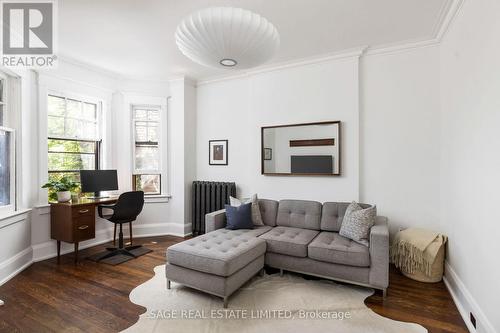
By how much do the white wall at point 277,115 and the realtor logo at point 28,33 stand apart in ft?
7.77

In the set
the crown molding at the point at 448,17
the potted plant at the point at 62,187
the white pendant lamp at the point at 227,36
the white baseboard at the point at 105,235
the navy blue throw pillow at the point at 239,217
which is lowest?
the white baseboard at the point at 105,235

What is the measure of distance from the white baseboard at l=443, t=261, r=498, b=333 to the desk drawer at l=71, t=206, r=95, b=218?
437 cm

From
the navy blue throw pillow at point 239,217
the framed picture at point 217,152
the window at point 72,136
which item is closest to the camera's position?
the navy blue throw pillow at point 239,217

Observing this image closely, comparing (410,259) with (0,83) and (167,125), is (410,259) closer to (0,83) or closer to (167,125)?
(167,125)

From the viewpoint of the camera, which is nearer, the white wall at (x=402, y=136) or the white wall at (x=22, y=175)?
the white wall at (x=22, y=175)

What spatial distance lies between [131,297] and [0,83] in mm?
3073

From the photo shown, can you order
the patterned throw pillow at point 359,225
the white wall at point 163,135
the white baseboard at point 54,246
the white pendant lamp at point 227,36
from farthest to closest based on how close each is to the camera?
the white wall at point 163,135 → the white baseboard at point 54,246 → the patterned throw pillow at point 359,225 → the white pendant lamp at point 227,36

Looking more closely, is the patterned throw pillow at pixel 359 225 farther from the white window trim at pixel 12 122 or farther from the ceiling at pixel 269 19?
the white window trim at pixel 12 122

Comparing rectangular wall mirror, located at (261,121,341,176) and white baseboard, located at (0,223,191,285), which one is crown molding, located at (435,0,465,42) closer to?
rectangular wall mirror, located at (261,121,341,176)

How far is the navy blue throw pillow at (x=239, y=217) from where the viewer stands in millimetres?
3496

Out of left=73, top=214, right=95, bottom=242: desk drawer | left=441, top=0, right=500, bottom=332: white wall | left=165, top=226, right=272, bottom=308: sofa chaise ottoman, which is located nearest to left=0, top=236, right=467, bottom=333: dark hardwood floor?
left=441, top=0, right=500, bottom=332: white wall

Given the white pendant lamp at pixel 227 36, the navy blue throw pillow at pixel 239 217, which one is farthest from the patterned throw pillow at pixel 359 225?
the white pendant lamp at pixel 227 36

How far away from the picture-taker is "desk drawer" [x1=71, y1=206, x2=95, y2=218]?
354 cm

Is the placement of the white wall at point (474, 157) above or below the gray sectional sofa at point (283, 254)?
above
